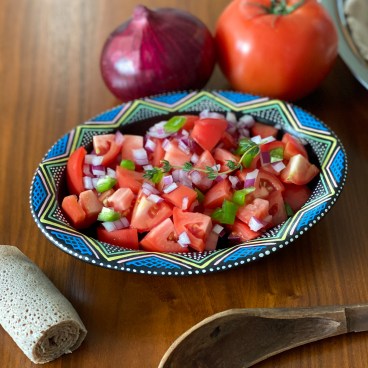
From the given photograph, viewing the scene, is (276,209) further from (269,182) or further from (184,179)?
(184,179)

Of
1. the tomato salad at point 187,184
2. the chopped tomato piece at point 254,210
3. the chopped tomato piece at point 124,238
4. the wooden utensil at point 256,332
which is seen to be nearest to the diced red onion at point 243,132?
the tomato salad at point 187,184

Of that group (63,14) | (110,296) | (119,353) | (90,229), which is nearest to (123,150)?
(90,229)

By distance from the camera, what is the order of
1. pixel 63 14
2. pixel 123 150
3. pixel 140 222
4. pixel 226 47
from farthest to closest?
pixel 63 14
pixel 226 47
pixel 123 150
pixel 140 222

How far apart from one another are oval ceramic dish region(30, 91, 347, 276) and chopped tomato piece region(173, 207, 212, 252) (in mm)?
40

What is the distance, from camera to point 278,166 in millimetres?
1201

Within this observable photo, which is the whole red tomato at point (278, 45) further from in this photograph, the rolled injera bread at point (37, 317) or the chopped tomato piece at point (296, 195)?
the rolled injera bread at point (37, 317)

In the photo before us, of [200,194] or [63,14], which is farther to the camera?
[63,14]

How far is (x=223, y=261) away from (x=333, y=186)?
24cm

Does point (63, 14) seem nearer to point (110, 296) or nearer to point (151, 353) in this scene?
point (110, 296)

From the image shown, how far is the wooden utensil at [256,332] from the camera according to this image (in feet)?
3.17

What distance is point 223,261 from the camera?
40.3 inches

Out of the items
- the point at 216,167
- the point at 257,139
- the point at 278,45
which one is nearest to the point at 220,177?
the point at 216,167

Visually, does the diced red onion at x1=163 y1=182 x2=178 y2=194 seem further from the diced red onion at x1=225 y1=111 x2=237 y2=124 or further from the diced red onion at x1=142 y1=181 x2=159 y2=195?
the diced red onion at x1=225 y1=111 x2=237 y2=124

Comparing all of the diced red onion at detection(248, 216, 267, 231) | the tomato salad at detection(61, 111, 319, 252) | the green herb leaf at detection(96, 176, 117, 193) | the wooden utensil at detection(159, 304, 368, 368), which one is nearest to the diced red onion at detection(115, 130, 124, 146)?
the tomato salad at detection(61, 111, 319, 252)
